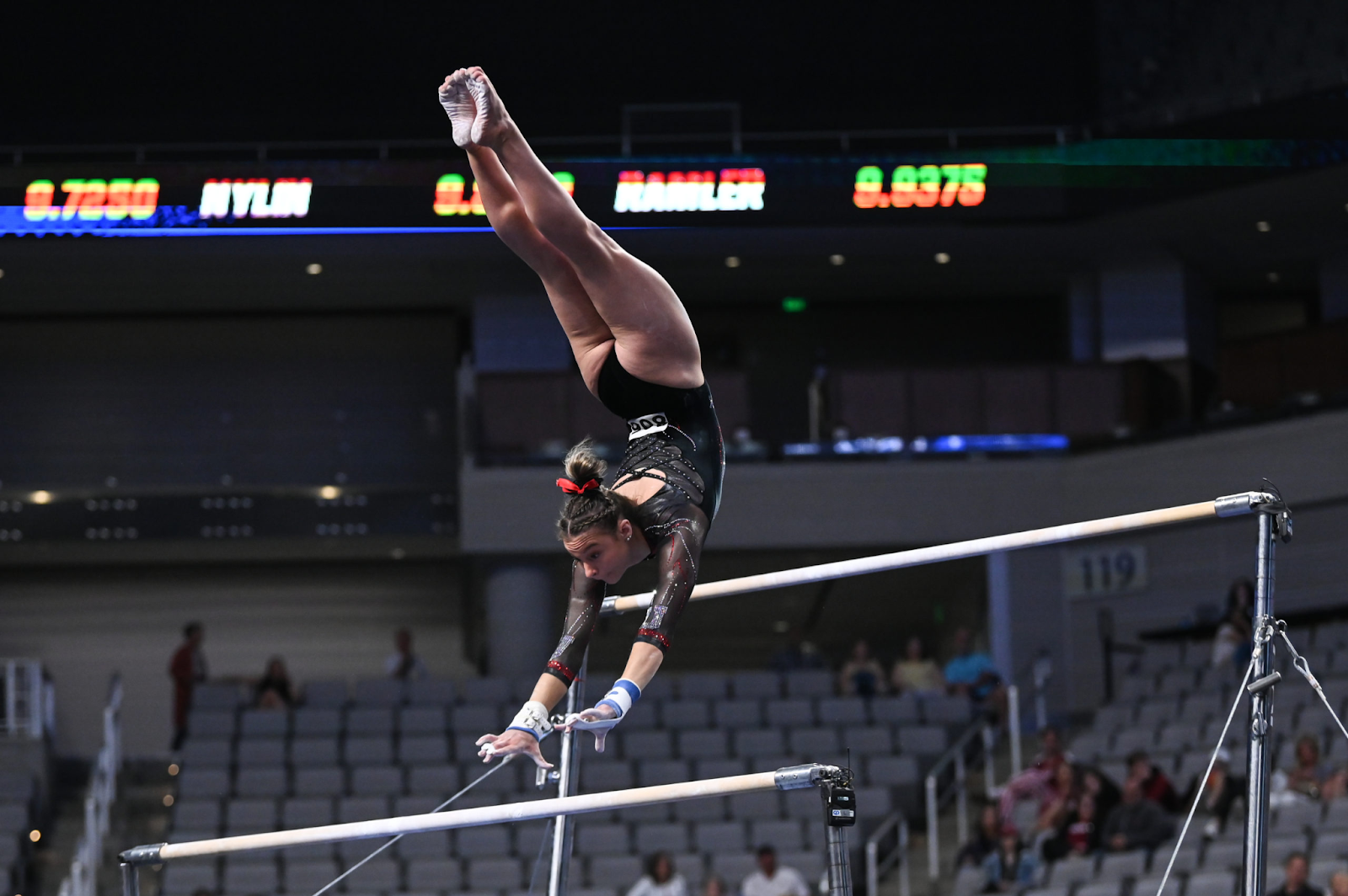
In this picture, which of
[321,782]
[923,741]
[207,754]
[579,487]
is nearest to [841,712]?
[923,741]

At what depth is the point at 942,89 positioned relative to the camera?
16062mm

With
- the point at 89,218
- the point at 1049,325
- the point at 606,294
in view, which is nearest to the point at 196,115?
the point at 89,218

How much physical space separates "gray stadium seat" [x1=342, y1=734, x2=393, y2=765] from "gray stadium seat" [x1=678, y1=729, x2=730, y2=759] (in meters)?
1.86

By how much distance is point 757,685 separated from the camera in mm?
12516

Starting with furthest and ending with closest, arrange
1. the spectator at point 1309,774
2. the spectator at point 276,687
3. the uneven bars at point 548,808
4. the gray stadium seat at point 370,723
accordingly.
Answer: the spectator at point 276,687 < the gray stadium seat at point 370,723 < the spectator at point 1309,774 < the uneven bars at point 548,808

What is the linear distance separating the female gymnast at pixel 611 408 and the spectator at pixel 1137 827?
5.10 meters

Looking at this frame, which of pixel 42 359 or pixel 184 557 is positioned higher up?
pixel 42 359

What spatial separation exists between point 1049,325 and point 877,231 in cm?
335

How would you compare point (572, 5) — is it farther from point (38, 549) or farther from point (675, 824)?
point (675, 824)

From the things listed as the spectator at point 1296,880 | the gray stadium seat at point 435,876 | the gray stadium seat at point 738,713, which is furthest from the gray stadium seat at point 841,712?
the spectator at point 1296,880

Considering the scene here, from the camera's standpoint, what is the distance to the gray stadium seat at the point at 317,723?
469 inches

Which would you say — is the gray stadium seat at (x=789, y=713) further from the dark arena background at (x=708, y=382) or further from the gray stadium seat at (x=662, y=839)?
the gray stadium seat at (x=662, y=839)

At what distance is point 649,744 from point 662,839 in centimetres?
103

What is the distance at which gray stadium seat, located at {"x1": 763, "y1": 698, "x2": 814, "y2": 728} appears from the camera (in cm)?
1158
